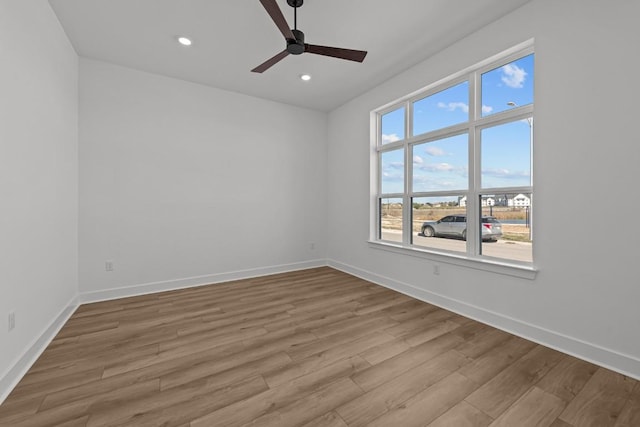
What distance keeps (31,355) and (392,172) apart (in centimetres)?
416

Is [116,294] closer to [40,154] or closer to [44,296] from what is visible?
[44,296]

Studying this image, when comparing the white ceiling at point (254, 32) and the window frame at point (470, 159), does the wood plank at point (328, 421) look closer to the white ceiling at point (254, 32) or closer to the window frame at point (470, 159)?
the window frame at point (470, 159)

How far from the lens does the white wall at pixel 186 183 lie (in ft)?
10.6

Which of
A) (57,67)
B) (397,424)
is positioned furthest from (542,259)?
(57,67)

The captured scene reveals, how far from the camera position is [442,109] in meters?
3.22

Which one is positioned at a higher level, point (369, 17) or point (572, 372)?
point (369, 17)

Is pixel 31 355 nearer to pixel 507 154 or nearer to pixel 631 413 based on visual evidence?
pixel 631 413

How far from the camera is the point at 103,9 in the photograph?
2.38 meters

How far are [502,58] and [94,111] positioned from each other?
4599 millimetres

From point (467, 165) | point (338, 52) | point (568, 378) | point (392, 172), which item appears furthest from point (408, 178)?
point (568, 378)

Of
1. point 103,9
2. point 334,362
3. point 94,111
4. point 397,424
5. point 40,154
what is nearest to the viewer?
point 397,424

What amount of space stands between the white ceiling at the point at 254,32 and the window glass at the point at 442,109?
1.63ft

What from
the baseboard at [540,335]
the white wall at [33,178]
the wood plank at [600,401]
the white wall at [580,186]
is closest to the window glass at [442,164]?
the white wall at [580,186]

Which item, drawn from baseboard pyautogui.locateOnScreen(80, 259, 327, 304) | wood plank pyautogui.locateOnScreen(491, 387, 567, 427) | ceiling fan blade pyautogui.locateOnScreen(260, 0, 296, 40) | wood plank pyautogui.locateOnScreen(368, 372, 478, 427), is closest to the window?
wood plank pyautogui.locateOnScreen(491, 387, 567, 427)
